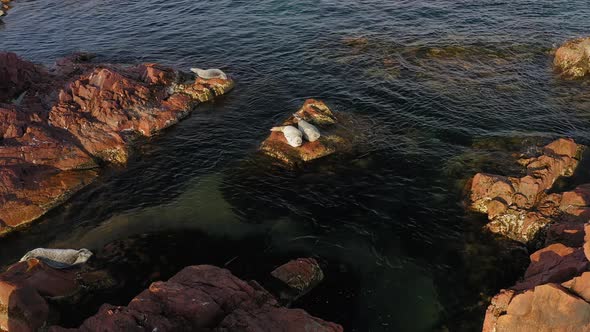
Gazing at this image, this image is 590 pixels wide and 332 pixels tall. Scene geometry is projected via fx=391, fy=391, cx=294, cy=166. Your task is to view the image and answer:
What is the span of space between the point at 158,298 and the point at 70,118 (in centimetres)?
2175

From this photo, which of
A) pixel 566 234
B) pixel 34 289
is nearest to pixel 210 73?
pixel 34 289

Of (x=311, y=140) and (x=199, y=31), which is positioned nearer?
(x=311, y=140)

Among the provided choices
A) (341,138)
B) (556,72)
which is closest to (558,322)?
(341,138)

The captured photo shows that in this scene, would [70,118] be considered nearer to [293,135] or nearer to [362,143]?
[293,135]

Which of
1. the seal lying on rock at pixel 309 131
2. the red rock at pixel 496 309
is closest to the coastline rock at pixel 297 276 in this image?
the red rock at pixel 496 309

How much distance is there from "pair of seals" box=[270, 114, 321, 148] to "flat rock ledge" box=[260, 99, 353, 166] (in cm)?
40

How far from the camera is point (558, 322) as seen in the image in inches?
601

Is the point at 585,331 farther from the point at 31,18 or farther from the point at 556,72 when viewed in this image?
the point at 31,18

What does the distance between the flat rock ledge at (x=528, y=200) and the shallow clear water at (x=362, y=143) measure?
4.29 feet

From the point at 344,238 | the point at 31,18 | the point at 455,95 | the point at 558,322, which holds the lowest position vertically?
the point at 344,238

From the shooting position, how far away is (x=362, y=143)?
31.0 metres

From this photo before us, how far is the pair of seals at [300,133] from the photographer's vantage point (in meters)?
29.8

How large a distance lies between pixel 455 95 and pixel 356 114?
9514 mm

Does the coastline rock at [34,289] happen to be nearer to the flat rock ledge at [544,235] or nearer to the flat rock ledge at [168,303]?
the flat rock ledge at [168,303]
